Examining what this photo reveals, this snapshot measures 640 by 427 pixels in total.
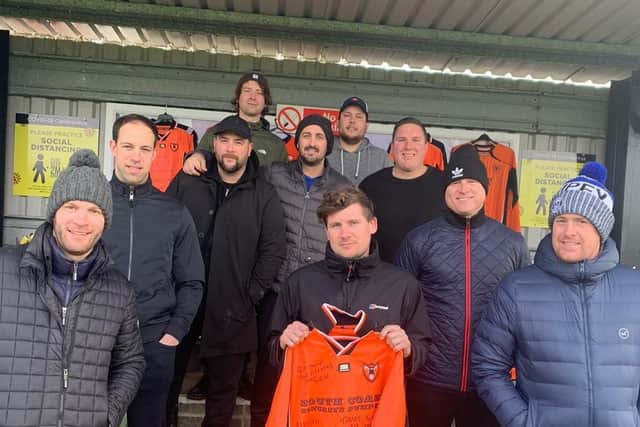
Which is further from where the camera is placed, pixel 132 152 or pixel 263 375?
pixel 263 375

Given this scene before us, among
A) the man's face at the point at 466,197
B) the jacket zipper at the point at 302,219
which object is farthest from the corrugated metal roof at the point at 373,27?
the man's face at the point at 466,197

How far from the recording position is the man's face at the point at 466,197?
2.68 m

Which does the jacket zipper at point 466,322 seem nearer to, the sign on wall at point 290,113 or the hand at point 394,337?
the hand at point 394,337

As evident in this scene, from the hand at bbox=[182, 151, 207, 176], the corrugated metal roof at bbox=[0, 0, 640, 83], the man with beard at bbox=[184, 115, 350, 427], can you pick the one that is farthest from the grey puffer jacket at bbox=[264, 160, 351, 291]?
the corrugated metal roof at bbox=[0, 0, 640, 83]

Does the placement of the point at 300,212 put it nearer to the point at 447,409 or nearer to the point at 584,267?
the point at 447,409

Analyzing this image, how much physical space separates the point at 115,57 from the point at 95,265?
4.03 meters

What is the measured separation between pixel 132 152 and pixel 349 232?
1.12 meters

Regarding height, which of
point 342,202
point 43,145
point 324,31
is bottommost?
point 342,202

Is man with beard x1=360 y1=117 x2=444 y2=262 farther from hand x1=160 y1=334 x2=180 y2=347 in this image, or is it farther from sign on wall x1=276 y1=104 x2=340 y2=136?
sign on wall x1=276 y1=104 x2=340 y2=136

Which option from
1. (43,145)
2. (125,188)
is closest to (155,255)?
(125,188)

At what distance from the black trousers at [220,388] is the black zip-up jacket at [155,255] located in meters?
0.60

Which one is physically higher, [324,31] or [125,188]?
[324,31]

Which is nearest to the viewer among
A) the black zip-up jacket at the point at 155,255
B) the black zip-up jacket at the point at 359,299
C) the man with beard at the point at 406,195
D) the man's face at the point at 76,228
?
the man's face at the point at 76,228

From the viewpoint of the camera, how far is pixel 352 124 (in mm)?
3971
